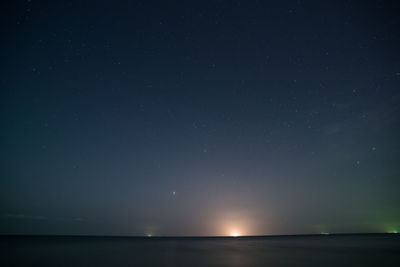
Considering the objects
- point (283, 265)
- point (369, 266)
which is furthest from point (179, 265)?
point (369, 266)

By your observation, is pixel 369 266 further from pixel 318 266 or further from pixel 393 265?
pixel 318 266

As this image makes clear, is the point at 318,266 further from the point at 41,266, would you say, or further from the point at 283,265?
the point at 41,266

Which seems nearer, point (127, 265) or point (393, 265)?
point (393, 265)

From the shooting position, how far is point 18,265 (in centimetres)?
2114

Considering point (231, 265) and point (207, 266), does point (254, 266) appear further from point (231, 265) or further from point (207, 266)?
point (207, 266)

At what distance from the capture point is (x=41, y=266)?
21.2 m

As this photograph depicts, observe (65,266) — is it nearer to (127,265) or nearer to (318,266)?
(127,265)

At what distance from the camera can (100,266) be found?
827 inches

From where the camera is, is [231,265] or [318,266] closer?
[318,266]

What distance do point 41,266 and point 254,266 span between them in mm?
18054

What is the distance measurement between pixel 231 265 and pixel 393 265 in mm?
12977

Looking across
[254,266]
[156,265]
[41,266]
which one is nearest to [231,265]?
[254,266]

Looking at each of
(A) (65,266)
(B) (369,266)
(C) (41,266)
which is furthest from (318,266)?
(C) (41,266)

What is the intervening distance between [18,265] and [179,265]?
44.3 feet
